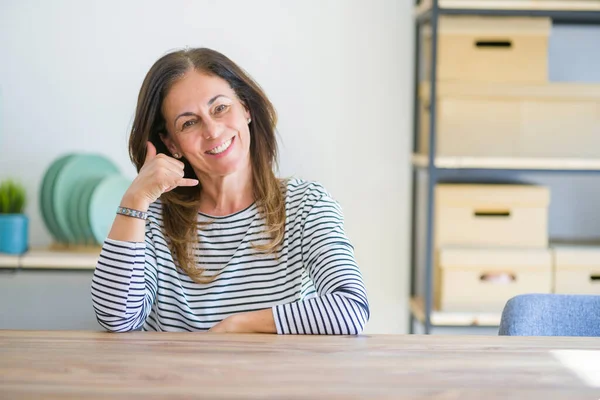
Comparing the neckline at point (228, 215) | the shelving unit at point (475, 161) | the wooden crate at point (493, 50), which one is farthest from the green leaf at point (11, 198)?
the wooden crate at point (493, 50)

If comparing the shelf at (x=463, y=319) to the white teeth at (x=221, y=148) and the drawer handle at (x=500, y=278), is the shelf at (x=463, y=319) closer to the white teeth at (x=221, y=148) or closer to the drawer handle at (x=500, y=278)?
the drawer handle at (x=500, y=278)

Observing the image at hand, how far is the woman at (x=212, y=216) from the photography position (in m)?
1.55

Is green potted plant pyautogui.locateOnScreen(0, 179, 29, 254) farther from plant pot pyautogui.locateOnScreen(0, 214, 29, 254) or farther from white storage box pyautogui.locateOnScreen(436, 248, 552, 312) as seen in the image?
white storage box pyautogui.locateOnScreen(436, 248, 552, 312)

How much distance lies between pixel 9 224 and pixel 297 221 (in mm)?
A: 1457

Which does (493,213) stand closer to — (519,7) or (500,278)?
(500,278)

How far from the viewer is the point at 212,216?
1740 millimetres

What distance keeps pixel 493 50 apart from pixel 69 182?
1.55 metres

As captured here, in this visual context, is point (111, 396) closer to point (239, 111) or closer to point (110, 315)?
point (110, 315)

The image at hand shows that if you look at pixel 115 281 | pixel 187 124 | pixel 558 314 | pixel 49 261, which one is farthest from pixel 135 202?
pixel 49 261

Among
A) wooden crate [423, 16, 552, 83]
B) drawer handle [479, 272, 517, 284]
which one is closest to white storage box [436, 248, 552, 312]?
drawer handle [479, 272, 517, 284]

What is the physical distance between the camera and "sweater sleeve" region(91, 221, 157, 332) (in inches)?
58.4

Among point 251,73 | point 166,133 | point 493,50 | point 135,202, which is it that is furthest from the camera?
point 251,73

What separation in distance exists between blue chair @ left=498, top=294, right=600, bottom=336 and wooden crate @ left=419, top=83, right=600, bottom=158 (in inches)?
52.5

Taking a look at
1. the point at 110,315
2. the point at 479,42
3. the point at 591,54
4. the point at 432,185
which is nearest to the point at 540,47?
the point at 479,42
